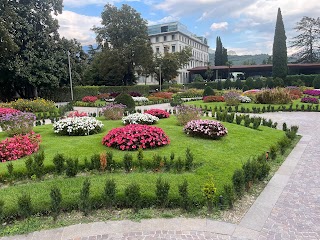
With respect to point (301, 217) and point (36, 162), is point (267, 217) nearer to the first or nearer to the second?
point (301, 217)

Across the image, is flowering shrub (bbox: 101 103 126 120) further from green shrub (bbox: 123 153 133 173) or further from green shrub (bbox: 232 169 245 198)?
green shrub (bbox: 232 169 245 198)

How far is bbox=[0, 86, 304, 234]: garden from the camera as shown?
4.10 meters

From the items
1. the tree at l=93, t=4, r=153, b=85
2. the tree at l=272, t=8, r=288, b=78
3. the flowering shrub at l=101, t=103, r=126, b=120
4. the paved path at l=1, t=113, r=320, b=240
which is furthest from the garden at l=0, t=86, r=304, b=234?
the tree at l=272, t=8, r=288, b=78

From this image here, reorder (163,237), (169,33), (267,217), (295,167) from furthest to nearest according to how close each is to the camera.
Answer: (169,33) → (295,167) → (267,217) → (163,237)

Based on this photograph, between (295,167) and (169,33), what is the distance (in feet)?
230

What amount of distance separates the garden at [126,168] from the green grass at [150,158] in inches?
0.6

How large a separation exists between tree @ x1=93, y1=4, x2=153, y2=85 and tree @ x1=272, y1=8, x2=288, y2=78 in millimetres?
17677

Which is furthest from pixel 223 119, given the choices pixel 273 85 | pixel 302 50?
pixel 302 50

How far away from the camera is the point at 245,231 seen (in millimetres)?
3562

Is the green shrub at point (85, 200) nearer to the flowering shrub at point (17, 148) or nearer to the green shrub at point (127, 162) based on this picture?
the green shrub at point (127, 162)

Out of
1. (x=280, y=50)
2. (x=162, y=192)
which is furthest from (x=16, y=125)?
(x=280, y=50)

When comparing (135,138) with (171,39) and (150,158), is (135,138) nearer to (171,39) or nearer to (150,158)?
(150,158)

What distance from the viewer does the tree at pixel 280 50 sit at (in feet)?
123

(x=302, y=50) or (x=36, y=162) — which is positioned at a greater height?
(x=302, y=50)
